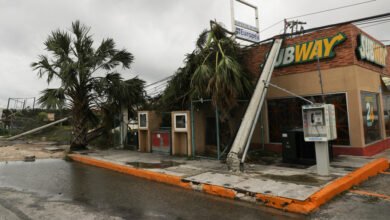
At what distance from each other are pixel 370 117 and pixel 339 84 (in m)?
2.18

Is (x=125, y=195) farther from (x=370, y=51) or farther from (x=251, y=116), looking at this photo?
(x=370, y=51)

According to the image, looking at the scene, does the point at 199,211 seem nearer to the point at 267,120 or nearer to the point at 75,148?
the point at 267,120

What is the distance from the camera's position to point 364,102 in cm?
987

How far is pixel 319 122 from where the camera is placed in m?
7.05

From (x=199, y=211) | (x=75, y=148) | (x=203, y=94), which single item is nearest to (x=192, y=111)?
(x=203, y=94)

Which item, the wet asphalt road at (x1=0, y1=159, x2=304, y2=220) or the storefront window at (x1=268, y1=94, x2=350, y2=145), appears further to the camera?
the storefront window at (x1=268, y1=94, x2=350, y2=145)

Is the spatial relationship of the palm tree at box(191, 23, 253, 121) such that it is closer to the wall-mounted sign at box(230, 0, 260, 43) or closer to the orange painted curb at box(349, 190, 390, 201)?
the wall-mounted sign at box(230, 0, 260, 43)

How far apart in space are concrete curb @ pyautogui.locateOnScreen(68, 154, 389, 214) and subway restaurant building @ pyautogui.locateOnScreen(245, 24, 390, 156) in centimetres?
202

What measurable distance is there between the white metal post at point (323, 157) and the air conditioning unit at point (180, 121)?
5.38 meters

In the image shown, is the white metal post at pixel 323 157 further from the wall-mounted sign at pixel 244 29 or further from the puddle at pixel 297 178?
the wall-mounted sign at pixel 244 29

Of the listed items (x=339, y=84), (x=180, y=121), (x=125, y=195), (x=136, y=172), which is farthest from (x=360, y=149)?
(x=125, y=195)

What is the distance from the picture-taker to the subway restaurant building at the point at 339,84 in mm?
9398

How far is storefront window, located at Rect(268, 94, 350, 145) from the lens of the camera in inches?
379

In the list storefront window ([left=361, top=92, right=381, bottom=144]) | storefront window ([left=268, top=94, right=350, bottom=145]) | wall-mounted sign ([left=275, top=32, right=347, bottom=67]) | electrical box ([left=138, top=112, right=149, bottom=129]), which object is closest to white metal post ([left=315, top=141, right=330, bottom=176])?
storefront window ([left=268, top=94, right=350, bottom=145])
